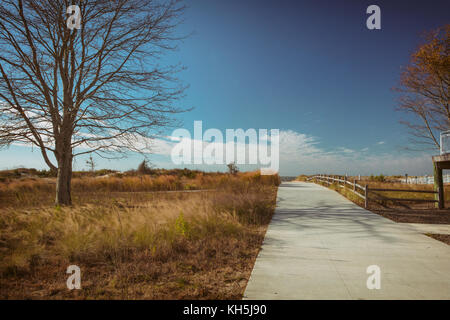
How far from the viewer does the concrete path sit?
10.8ft

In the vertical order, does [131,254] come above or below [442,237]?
above

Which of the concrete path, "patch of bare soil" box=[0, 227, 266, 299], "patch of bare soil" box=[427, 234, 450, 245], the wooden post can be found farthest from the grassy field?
the wooden post

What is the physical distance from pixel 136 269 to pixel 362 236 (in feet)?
18.1

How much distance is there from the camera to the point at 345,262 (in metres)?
4.43

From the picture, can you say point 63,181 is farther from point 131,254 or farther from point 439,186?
point 439,186

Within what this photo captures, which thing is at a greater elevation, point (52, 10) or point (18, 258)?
point (52, 10)

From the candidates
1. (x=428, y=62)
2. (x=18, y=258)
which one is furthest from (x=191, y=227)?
Result: (x=428, y=62)

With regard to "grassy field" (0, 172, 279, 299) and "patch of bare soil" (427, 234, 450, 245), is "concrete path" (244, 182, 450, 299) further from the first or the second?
"grassy field" (0, 172, 279, 299)

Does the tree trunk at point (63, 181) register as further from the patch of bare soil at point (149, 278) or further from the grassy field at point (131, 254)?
the patch of bare soil at point (149, 278)

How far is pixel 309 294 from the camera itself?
320cm

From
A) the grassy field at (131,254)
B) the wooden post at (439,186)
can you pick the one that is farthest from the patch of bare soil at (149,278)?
the wooden post at (439,186)

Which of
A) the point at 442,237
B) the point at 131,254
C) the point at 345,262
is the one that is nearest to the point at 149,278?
the point at 131,254

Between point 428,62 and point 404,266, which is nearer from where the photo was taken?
point 404,266
